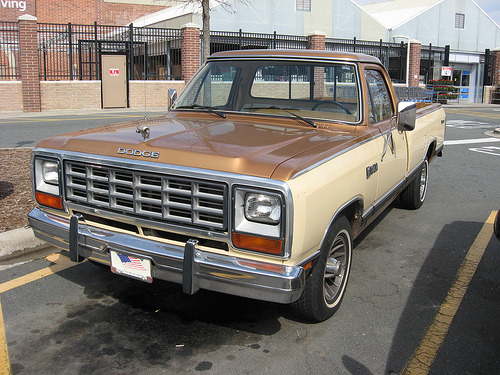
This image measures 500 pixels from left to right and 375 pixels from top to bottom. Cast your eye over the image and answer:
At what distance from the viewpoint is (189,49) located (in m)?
24.0

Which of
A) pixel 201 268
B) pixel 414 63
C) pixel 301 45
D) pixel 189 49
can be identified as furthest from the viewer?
pixel 414 63

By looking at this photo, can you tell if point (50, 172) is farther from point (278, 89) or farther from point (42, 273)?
point (278, 89)

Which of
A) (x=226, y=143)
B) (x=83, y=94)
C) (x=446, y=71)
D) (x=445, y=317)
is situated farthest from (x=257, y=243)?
(x=446, y=71)

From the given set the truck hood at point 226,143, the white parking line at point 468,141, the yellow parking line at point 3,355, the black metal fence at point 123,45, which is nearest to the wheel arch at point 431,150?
the truck hood at point 226,143

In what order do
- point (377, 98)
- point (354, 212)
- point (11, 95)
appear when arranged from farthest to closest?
point (11, 95) < point (377, 98) < point (354, 212)

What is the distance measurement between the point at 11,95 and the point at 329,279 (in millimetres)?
20560

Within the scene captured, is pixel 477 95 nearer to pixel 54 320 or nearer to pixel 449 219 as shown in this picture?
pixel 449 219

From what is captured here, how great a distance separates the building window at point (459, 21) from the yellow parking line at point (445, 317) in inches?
1584

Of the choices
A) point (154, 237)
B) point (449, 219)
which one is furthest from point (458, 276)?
point (154, 237)

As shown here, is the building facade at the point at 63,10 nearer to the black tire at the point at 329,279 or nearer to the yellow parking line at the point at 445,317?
the yellow parking line at the point at 445,317

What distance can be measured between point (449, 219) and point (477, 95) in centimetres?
3846

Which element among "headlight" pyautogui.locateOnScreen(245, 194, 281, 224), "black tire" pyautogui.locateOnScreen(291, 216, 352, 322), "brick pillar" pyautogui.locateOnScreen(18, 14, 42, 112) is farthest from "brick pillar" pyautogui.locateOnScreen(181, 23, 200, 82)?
"headlight" pyautogui.locateOnScreen(245, 194, 281, 224)

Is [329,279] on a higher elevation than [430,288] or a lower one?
higher

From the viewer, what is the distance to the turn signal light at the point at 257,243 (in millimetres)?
2945
